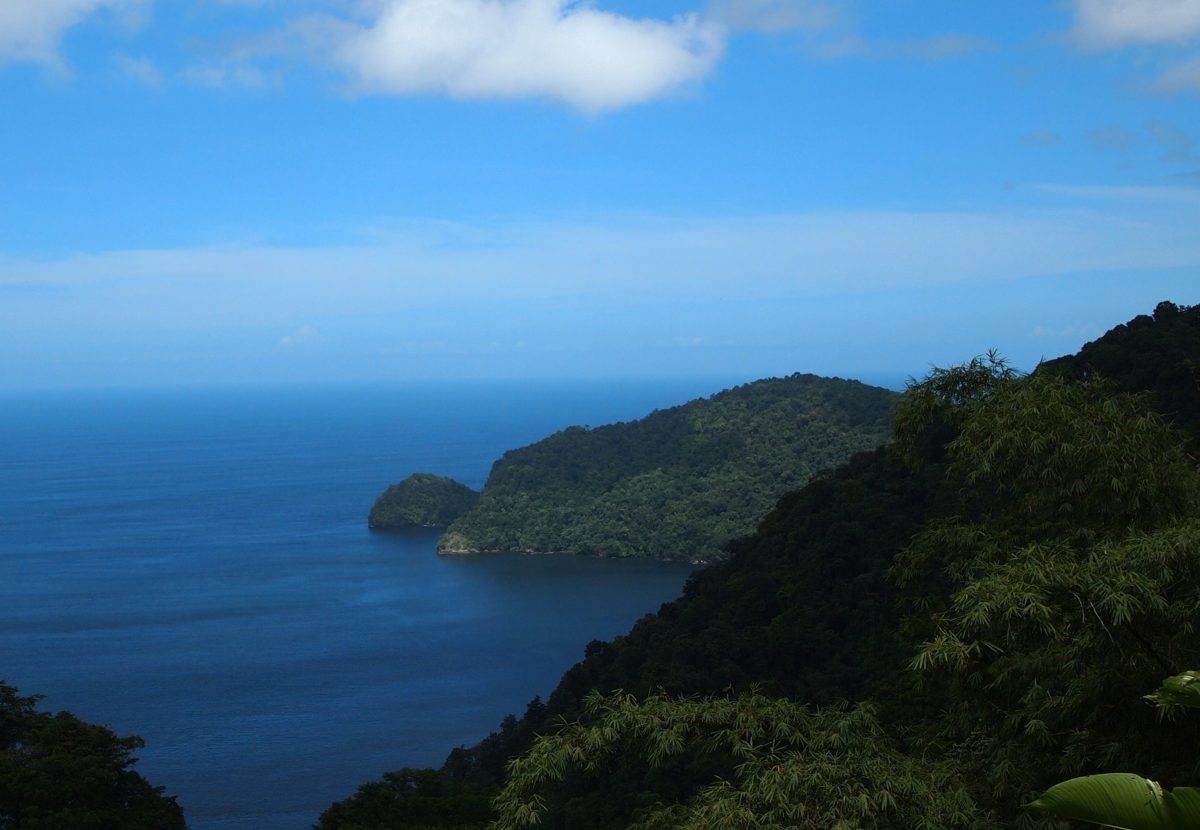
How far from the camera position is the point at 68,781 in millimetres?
10203

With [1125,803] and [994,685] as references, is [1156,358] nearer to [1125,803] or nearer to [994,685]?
[994,685]

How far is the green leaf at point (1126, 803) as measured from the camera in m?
2.42

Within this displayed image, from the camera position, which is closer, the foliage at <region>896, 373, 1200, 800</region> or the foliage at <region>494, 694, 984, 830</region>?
the foliage at <region>494, 694, 984, 830</region>

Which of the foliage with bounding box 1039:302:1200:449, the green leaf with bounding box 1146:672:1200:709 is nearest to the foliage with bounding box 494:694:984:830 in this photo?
the green leaf with bounding box 1146:672:1200:709

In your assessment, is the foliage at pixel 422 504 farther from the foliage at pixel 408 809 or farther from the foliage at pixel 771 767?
the foliage at pixel 771 767

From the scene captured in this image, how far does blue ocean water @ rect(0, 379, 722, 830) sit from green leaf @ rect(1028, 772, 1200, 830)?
18702 millimetres

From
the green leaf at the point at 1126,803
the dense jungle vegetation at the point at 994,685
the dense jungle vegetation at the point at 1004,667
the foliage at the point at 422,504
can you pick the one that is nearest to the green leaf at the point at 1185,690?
the dense jungle vegetation at the point at 994,685

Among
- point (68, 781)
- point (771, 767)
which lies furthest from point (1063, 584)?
point (68, 781)

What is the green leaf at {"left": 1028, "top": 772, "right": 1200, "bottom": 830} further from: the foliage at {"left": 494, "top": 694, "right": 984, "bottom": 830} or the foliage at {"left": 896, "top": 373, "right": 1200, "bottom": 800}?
the foliage at {"left": 896, "top": 373, "right": 1200, "bottom": 800}

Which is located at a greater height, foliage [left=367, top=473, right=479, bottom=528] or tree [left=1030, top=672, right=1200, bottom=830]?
tree [left=1030, top=672, right=1200, bottom=830]

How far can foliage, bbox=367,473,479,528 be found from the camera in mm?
55875

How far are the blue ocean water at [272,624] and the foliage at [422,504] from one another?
2066 mm

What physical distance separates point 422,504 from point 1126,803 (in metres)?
55.5

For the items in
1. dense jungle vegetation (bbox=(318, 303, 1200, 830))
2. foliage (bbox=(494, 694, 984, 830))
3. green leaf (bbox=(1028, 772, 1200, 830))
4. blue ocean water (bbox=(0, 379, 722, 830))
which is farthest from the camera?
blue ocean water (bbox=(0, 379, 722, 830))
